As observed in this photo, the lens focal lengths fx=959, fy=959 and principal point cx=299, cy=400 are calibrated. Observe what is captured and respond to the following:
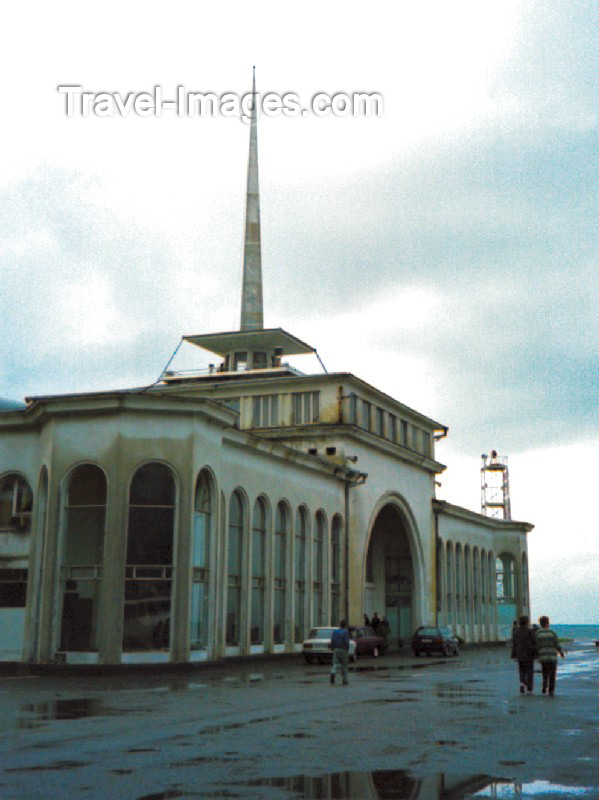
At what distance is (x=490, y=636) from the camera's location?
2697 inches

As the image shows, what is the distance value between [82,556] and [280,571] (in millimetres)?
10954

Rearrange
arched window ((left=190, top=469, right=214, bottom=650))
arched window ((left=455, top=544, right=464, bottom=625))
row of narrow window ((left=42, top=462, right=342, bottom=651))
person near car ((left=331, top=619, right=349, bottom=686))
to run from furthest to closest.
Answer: arched window ((left=455, top=544, right=464, bottom=625)) < arched window ((left=190, top=469, right=214, bottom=650)) < row of narrow window ((left=42, top=462, right=342, bottom=651)) < person near car ((left=331, top=619, right=349, bottom=686))

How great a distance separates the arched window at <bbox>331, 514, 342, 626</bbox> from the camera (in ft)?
142

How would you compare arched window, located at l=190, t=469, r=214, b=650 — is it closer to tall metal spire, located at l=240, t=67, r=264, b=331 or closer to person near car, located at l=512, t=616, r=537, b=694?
person near car, located at l=512, t=616, r=537, b=694

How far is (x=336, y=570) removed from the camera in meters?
43.8

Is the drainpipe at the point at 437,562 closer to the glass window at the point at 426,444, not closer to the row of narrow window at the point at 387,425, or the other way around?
the glass window at the point at 426,444

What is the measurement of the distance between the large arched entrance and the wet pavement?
109ft

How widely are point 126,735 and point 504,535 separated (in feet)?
205

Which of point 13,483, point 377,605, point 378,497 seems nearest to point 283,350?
point 378,497

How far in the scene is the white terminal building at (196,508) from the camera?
28297mm

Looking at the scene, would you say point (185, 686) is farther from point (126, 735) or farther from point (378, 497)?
point (378, 497)

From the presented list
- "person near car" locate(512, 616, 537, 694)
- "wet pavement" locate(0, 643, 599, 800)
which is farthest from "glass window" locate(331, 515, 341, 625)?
"person near car" locate(512, 616, 537, 694)

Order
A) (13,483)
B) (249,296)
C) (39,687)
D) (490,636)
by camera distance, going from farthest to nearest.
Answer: (490,636)
(249,296)
(13,483)
(39,687)

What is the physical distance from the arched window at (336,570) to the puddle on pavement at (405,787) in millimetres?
34079
